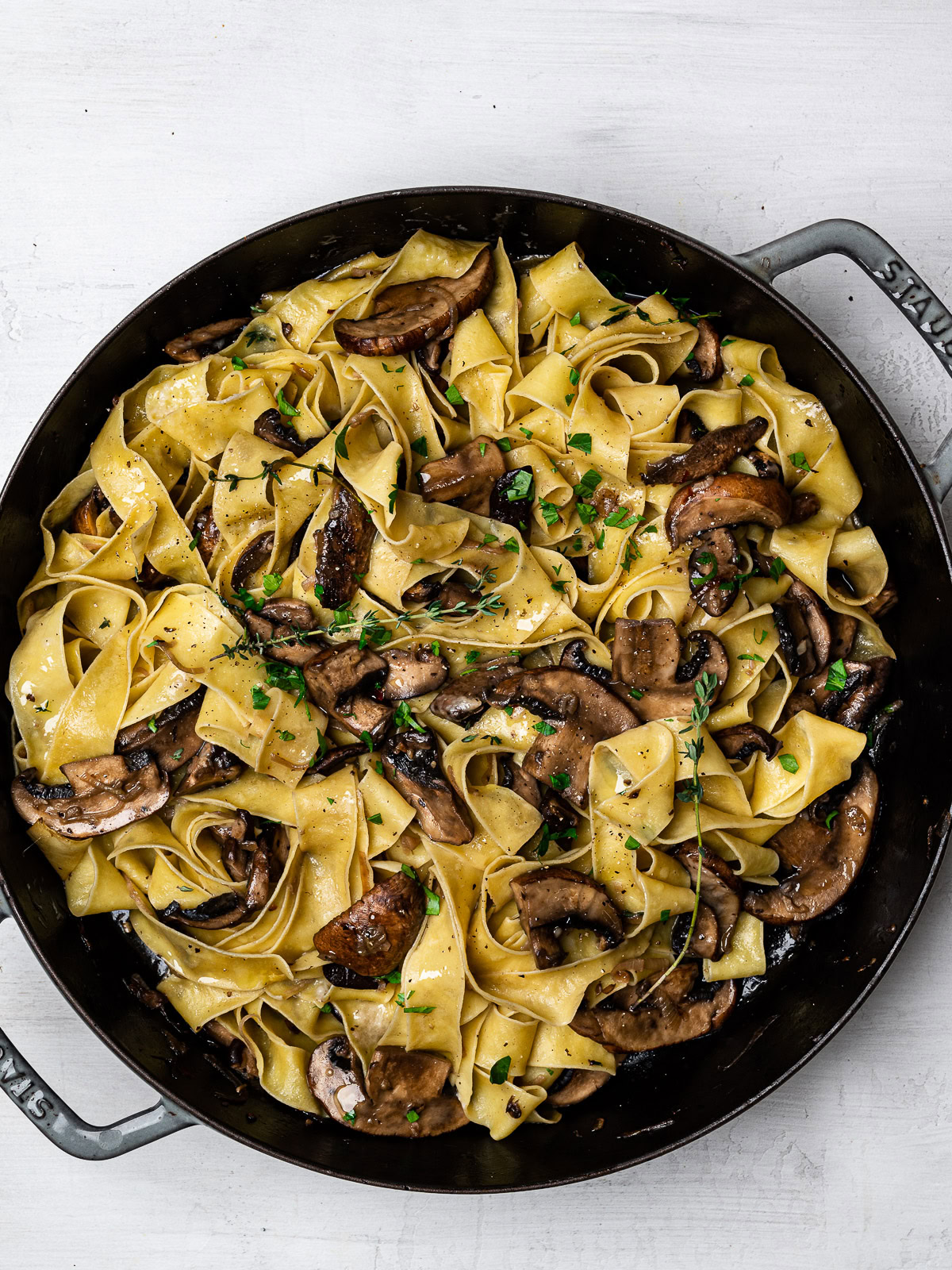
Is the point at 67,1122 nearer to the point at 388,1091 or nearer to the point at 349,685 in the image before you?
the point at 388,1091

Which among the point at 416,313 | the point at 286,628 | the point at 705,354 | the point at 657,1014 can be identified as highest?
the point at 416,313

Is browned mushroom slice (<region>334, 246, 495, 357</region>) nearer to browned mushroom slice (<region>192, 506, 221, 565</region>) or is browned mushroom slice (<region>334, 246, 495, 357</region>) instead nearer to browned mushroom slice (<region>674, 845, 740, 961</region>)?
browned mushroom slice (<region>192, 506, 221, 565</region>)

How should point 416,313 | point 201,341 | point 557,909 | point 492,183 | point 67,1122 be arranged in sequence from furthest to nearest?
1. point 492,183
2. point 201,341
3. point 416,313
4. point 557,909
5. point 67,1122

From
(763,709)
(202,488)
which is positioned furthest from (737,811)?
(202,488)

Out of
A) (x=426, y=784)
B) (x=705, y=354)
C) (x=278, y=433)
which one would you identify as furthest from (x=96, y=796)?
(x=705, y=354)

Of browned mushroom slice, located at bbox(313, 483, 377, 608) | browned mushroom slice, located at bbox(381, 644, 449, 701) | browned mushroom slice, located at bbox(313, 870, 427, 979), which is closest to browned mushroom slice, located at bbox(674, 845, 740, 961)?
browned mushroom slice, located at bbox(313, 870, 427, 979)

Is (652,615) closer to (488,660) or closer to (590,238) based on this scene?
(488,660)
